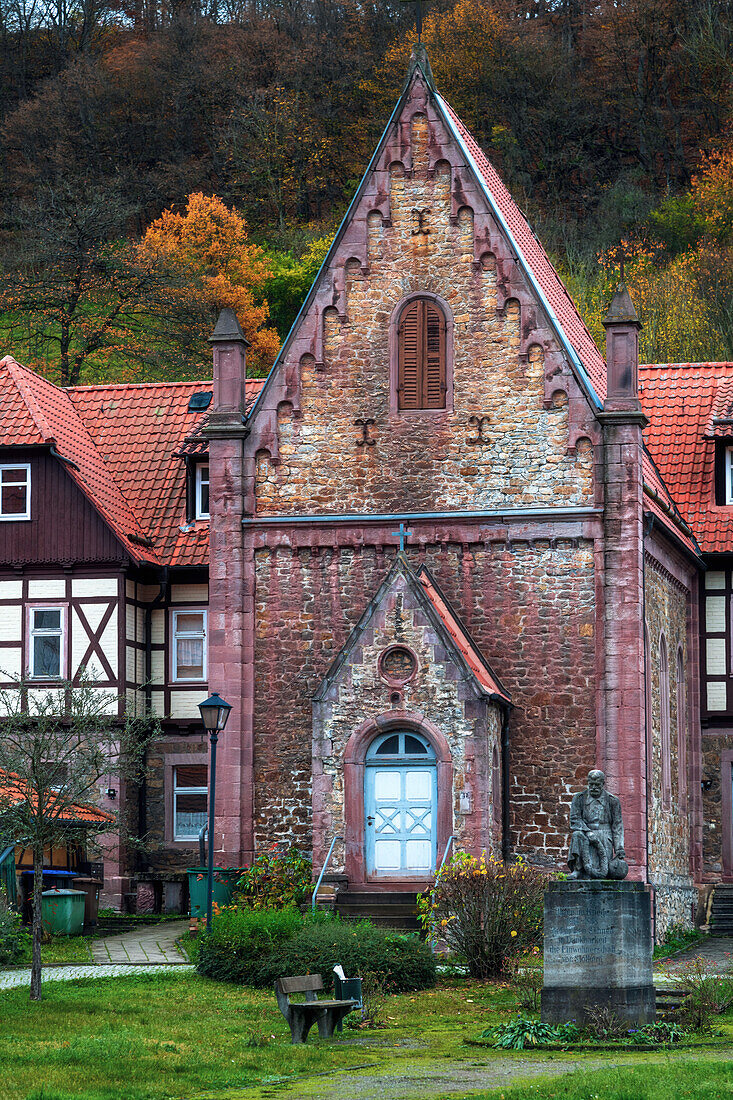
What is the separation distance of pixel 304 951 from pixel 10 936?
359 centimetres

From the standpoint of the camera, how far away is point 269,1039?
58.7 feet

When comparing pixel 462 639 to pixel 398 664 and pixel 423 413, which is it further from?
pixel 423 413

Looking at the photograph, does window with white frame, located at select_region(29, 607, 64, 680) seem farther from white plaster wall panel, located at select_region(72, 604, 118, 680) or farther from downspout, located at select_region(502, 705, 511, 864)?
downspout, located at select_region(502, 705, 511, 864)

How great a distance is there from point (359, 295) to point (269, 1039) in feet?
48.7

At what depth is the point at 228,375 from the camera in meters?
29.5

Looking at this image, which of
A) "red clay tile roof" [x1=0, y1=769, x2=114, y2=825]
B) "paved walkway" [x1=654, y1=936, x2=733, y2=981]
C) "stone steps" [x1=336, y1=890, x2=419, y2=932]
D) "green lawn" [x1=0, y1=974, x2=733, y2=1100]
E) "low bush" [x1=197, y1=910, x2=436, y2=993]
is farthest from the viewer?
"stone steps" [x1=336, y1=890, x2=419, y2=932]

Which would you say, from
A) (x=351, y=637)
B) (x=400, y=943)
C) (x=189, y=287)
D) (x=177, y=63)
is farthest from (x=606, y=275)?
(x=400, y=943)

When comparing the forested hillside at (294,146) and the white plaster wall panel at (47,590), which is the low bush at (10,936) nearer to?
the white plaster wall panel at (47,590)

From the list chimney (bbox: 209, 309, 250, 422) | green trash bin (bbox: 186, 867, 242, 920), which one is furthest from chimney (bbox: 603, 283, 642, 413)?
green trash bin (bbox: 186, 867, 242, 920)

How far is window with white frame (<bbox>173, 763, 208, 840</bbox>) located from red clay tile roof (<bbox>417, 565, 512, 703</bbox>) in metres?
8.47

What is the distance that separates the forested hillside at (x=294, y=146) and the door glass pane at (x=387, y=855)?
33.3m

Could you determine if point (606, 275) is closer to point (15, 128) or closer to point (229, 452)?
point (15, 128)

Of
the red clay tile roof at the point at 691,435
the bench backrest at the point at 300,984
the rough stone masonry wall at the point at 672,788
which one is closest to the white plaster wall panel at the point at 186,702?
the rough stone masonry wall at the point at 672,788

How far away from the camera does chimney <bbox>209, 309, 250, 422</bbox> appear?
29.4 metres
